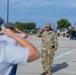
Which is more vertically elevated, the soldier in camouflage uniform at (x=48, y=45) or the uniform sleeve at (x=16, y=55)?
the uniform sleeve at (x=16, y=55)

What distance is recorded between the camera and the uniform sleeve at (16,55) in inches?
92.7

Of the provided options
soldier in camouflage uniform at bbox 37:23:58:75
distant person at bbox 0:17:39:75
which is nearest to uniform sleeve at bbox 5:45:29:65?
distant person at bbox 0:17:39:75

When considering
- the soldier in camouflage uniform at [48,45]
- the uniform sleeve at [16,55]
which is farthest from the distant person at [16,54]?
the soldier in camouflage uniform at [48,45]

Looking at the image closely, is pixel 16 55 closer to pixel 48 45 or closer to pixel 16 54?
pixel 16 54

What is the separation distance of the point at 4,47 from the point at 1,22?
0.88 feet

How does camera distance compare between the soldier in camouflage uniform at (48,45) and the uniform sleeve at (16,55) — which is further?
the soldier in camouflage uniform at (48,45)

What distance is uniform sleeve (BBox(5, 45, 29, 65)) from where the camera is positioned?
2.36 meters

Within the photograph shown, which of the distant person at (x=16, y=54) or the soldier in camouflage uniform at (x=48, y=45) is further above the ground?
the distant person at (x=16, y=54)

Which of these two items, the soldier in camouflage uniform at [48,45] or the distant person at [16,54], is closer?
the distant person at [16,54]

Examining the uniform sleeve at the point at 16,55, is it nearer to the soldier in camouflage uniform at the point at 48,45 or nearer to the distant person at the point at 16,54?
the distant person at the point at 16,54

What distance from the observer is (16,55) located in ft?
7.74

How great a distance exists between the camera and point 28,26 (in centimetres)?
9225

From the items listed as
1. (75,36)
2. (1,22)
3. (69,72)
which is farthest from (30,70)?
(75,36)

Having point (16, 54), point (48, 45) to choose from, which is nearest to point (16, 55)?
point (16, 54)
